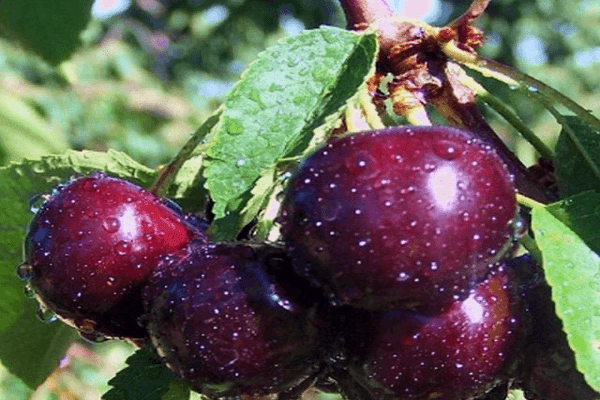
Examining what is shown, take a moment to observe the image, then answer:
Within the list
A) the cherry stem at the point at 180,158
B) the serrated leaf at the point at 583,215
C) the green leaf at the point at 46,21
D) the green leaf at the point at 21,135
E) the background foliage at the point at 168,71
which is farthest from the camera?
the background foliage at the point at 168,71

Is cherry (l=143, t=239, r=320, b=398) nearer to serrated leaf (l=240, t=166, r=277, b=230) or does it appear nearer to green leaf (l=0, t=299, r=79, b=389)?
serrated leaf (l=240, t=166, r=277, b=230)

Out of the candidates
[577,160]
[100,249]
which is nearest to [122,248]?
[100,249]

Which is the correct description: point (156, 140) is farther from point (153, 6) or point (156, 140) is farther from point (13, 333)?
point (13, 333)

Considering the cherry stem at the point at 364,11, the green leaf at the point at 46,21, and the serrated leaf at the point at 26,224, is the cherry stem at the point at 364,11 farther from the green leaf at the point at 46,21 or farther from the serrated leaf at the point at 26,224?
the green leaf at the point at 46,21

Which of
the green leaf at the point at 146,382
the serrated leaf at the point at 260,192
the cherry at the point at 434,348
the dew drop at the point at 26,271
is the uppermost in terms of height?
the serrated leaf at the point at 260,192

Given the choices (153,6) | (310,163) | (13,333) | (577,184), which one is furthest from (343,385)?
(153,6)

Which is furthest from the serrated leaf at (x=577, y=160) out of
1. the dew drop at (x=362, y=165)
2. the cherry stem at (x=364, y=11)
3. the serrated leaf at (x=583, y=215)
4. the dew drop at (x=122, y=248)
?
the dew drop at (x=122, y=248)

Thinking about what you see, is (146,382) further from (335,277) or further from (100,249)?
(335,277)
